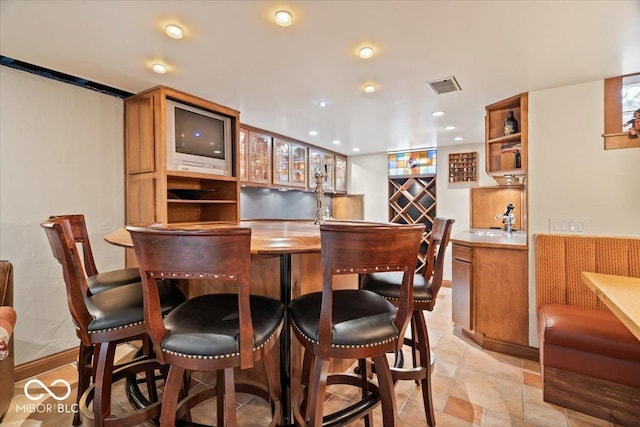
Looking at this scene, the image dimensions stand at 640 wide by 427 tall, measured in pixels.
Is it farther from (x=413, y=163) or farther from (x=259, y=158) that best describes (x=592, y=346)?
(x=413, y=163)

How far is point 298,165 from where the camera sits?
4.25m

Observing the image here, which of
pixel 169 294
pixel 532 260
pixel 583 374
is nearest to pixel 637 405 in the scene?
pixel 583 374

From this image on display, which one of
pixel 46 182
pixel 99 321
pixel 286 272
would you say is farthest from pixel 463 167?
pixel 46 182

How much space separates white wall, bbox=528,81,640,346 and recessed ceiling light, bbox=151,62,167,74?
112 inches

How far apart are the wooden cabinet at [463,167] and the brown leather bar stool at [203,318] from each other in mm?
4255

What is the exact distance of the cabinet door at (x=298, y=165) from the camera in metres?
4.14

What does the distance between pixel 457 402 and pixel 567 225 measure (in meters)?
1.59

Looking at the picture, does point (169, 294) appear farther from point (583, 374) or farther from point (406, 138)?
point (406, 138)

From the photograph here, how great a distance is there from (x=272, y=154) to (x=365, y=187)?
2221 mm

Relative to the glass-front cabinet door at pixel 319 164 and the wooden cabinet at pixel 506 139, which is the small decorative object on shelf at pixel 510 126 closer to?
the wooden cabinet at pixel 506 139

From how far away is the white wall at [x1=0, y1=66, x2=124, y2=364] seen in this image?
6.68 ft

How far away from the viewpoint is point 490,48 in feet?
5.82

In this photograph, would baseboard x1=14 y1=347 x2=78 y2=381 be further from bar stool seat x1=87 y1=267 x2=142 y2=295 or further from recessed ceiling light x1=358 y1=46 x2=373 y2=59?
recessed ceiling light x1=358 y1=46 x2=373 y2=59

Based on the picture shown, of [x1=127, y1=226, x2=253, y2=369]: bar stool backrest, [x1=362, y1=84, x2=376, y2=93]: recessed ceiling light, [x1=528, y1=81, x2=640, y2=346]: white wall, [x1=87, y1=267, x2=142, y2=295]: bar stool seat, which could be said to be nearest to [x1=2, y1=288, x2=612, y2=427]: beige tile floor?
[x1=528, y1=81, x2=640, y2=346]: white wall
